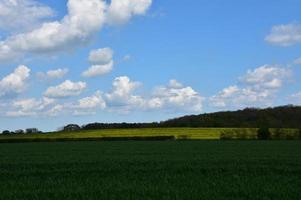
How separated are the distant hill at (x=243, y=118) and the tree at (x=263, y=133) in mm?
17808

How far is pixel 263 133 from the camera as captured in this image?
100188 mm

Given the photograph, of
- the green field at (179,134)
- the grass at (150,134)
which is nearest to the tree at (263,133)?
the green field at (179,134)

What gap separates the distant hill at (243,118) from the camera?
122 m

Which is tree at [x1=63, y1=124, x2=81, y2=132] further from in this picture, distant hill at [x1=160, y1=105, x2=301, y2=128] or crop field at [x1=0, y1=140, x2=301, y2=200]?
crop field at [x1=0, y1=140, x2=301, y2=200]

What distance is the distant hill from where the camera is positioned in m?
122

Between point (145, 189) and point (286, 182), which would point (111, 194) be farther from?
point (286, 182)

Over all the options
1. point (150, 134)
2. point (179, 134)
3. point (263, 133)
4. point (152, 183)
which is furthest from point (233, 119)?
point (152, 183)

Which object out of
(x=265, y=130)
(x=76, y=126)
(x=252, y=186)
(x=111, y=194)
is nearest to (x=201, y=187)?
(x=252, y=186)

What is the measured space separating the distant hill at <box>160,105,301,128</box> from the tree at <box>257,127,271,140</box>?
58.4ft

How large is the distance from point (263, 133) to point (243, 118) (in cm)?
3128

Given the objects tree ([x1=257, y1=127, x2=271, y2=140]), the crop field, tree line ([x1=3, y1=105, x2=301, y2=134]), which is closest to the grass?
tree ([x1=257, y1=127, x2=271, y2=140])

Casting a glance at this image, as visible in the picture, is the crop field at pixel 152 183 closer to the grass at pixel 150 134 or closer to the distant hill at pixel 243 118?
the grass at pixel 150 134

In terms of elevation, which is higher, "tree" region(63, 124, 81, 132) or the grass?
"tree" region(63, 124, 81, 132)

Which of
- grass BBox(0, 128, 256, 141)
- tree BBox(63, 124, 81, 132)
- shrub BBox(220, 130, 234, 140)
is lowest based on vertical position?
shrub BBox(220, 130, 234, 140)
